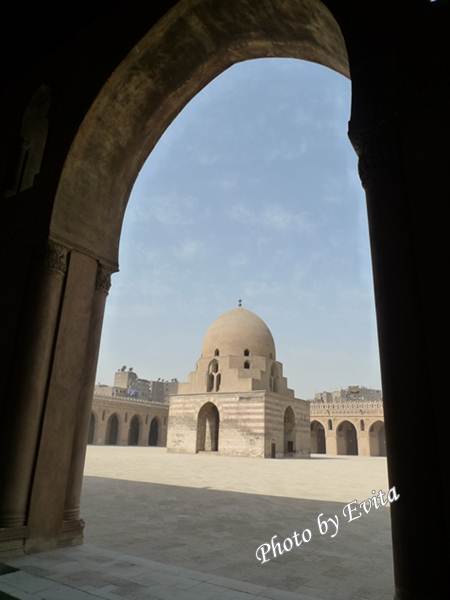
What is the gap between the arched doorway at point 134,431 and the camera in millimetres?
41219

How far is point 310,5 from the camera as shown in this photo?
4.25 meters

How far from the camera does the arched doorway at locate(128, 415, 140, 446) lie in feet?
135

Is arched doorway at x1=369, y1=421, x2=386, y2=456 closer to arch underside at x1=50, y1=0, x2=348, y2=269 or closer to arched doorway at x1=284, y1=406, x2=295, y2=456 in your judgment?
arched doorway at x1=284, y1=406, x2=295, y2=456

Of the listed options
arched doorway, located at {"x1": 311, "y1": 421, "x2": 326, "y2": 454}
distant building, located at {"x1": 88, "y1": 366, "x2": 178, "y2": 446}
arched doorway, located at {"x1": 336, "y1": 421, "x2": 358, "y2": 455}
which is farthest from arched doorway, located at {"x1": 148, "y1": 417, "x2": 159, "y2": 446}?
arched doorway, located at {"x1": 336, "y1": 421, "x2": 358, "y2": 455}

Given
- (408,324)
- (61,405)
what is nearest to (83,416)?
(61,405)

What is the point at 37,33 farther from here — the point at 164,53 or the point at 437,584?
the point at 437,584

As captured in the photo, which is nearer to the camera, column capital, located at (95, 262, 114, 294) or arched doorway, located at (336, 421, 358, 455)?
column capital, located at (95, 262, 114, 294)

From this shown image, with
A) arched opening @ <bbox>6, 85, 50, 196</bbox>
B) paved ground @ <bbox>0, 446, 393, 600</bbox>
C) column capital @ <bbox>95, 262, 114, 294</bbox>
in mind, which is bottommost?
paved ground @ <bbox>0, 446, 393, 600</bbox>

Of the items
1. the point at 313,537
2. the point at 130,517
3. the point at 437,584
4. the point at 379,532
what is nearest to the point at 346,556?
the point at 313,537

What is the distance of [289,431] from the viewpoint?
2945 cm

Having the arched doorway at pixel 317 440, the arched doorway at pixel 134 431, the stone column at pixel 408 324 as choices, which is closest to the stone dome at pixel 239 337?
the arched doorway at pixel 134 431

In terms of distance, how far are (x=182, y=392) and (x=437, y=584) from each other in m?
28.2

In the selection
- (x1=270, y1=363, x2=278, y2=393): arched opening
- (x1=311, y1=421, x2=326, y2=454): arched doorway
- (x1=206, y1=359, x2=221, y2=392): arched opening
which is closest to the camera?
(x1=206, y1=359, x2=221, y2=392): arched opening

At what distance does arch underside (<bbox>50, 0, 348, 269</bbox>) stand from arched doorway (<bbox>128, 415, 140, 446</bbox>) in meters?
38.3
